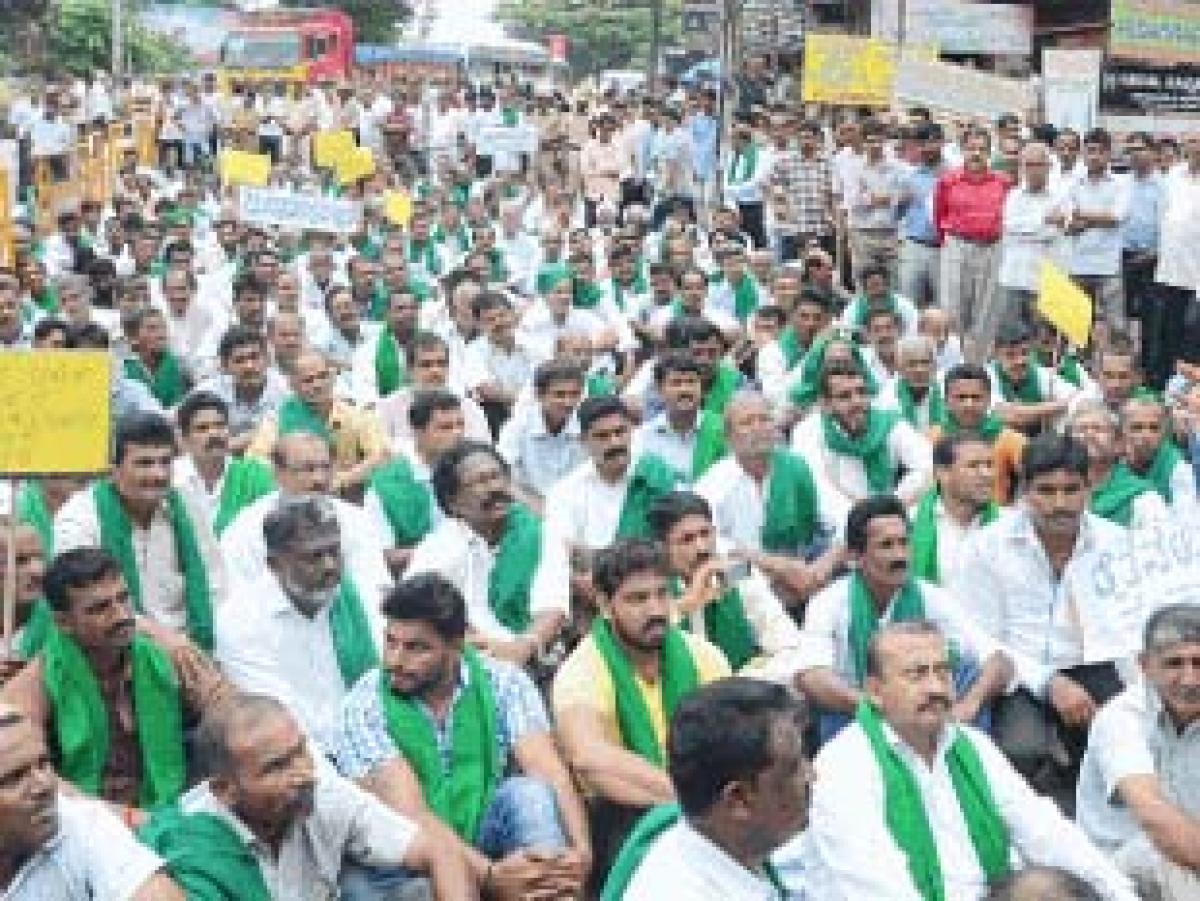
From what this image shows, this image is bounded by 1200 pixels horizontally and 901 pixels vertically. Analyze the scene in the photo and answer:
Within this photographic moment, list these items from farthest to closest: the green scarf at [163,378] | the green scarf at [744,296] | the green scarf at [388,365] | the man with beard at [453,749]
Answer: the green scarf at [744,296], the green scarf at [388,365], the green scarf at [163,378], the man with beard at [453,749]

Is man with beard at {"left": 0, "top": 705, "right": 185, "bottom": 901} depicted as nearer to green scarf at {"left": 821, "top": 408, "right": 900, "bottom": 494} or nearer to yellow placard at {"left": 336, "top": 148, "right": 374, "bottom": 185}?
green scarf at {"left": 821, "top": 408, "right": 900, "bottom": 494}

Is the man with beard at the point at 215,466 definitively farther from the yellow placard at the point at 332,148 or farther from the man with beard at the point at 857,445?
the yellow placard at the point at 332,148

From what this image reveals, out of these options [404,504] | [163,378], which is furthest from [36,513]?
[163,378]

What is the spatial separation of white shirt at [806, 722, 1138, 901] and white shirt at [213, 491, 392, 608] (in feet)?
6.44

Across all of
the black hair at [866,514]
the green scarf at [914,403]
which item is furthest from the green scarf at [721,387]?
the black hair at [866,514]

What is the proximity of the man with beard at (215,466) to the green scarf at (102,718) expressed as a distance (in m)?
1.82

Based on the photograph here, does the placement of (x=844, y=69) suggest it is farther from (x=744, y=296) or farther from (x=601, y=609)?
(x=601, y=609)

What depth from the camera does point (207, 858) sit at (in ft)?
11.7

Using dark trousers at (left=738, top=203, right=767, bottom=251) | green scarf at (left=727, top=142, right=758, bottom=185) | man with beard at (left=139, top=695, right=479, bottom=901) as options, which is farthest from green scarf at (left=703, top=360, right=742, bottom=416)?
green scarf at (left=727, top=142, right=758, bottom=185)

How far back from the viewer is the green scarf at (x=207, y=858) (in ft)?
11.6

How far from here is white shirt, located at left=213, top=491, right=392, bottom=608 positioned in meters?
5.70

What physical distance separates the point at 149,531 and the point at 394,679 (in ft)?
4.89

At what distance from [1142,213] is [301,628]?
7.93 meters

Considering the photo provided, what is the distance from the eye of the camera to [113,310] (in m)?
10.8
